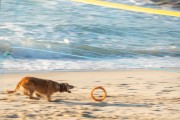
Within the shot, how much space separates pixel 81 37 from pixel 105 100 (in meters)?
6.52

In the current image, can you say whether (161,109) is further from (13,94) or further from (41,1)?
(41,1)

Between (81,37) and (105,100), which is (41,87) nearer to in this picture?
(105,100)

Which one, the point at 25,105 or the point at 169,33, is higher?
the point at 169,33

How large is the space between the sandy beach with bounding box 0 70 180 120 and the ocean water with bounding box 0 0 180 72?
1084 mm

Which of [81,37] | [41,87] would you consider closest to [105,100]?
[41,87]

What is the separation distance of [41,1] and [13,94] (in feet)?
36.2

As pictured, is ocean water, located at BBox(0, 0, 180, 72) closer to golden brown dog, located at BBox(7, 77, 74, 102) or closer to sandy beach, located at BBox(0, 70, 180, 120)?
sandy beach, located at BBox(0, 70, 180, 120)

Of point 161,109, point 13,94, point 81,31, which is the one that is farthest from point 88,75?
point 81,31

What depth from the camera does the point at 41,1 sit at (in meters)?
16.6

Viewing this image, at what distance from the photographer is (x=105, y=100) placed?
5.75 metres

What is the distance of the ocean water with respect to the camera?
9.11m

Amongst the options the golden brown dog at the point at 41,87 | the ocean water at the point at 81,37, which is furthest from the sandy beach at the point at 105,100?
the ocean water at the point at 81,37

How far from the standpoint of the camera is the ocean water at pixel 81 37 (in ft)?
29.9

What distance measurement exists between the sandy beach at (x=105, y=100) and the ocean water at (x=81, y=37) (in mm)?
1084
